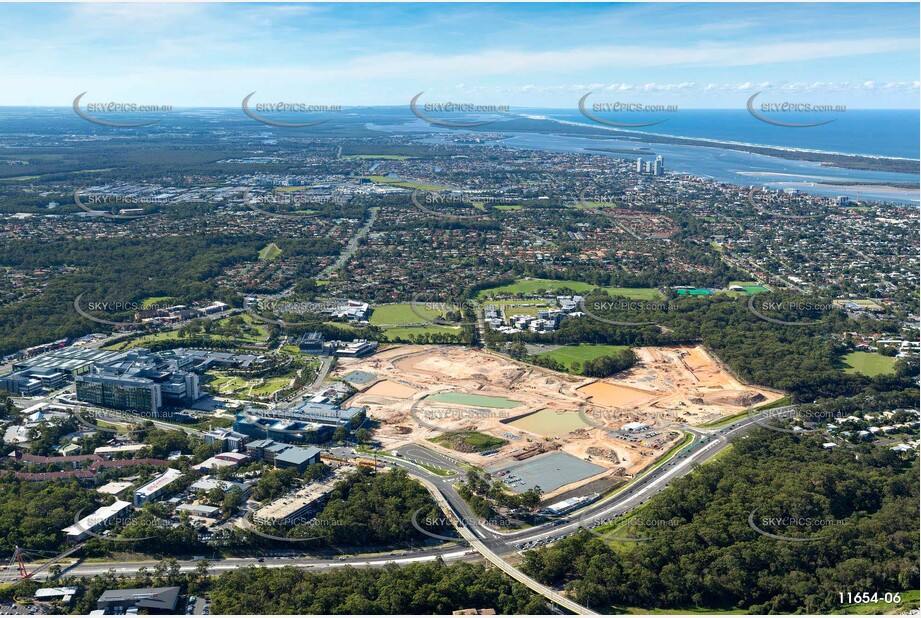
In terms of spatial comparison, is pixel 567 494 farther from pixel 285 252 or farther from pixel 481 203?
pixel 481 203

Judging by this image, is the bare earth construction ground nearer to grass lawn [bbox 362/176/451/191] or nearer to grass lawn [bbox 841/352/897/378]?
grass lawn [bbox 841/352/897/378]

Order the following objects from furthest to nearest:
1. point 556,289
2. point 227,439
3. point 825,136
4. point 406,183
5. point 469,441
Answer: point 825,136 → point 406,183 → point 556,289 → point 469,441 → point 227,439

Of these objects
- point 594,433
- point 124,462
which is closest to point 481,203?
point 594,433

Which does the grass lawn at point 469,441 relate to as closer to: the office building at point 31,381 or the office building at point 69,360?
the office building at point 69,360

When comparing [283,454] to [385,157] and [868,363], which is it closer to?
[868,363]

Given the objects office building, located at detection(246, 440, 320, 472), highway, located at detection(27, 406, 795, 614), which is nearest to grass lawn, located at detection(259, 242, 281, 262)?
office building, located at detection(246, 440, 320, 472)

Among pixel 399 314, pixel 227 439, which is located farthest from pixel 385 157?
pixel 227 439

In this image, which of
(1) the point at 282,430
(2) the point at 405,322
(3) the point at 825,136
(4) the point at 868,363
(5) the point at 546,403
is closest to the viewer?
(1) the point at 282,430
